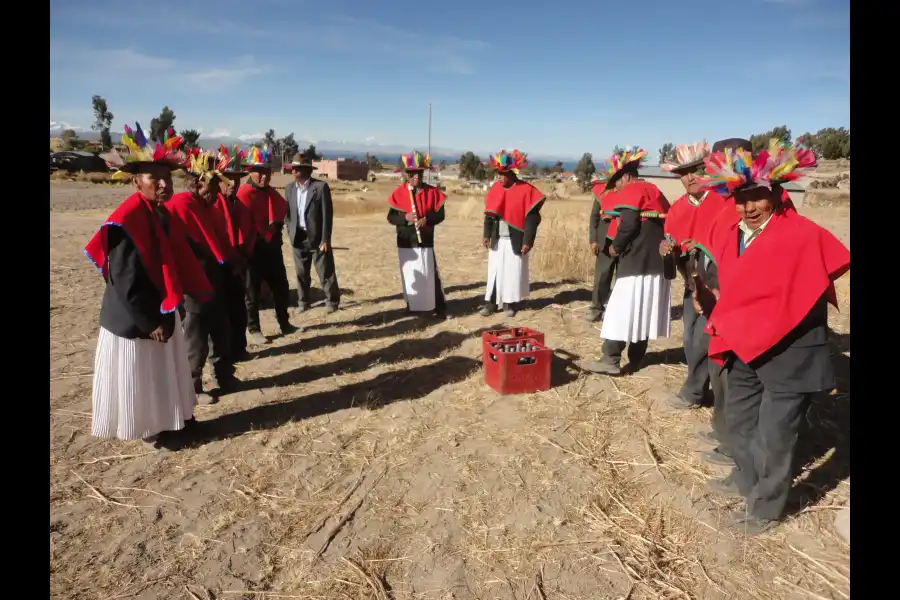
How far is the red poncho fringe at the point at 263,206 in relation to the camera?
22.0 ft

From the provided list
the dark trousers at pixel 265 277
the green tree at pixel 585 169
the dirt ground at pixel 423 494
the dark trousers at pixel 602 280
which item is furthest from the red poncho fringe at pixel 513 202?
the green tree at pixel 585 169

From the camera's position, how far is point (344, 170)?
176ft

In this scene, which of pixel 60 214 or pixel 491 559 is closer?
pixel 491 559

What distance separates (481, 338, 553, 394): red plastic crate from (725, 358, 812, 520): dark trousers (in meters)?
2.07

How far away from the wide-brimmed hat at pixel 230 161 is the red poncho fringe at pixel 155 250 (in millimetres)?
1840

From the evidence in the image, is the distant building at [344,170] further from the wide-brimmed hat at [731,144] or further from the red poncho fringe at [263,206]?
the wide-brimmed hat at [731,144]

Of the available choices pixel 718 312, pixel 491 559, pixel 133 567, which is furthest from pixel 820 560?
pixel 133 567

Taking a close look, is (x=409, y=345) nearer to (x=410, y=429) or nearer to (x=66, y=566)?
(x=410, y=429)

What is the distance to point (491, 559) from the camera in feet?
10.6

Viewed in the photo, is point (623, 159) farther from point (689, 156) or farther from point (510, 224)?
point (510, 224)

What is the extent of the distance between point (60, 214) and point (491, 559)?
70.1 feet

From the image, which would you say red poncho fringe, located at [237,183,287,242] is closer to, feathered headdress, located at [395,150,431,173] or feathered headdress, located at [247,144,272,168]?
feathered headdress, located at [247,144,272,168]

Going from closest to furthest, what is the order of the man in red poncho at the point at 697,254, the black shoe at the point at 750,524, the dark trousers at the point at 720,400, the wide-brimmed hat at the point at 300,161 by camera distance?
the black shoe at the point at 750,524
the dark trousers at the point at 720,400
the man in red poncho at the point at 697,254
the wide-brimmed hat at the point at 300,161

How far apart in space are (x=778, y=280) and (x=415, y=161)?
17.3ft
